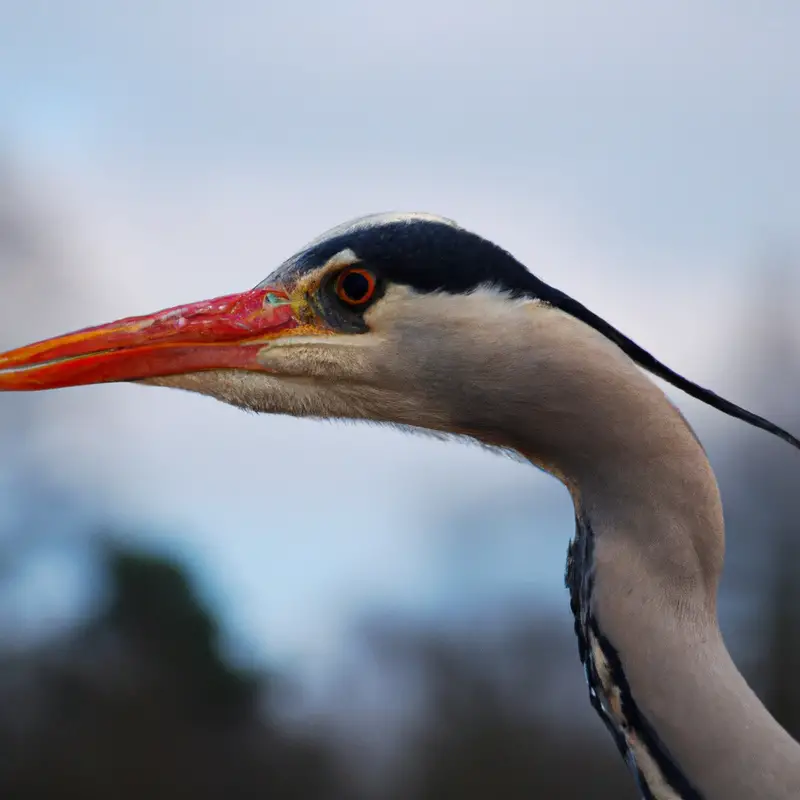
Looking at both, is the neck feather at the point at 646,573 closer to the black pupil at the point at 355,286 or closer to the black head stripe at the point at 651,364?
the black head stripe at the point at 651,364

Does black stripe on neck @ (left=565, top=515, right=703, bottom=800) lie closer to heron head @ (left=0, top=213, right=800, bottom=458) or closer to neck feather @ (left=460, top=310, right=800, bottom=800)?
neck feather @ (left=460, top=310, right=800, bottom=800)

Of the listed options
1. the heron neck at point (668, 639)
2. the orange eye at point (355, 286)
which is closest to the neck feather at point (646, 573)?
the heron neck at point (668, 639)

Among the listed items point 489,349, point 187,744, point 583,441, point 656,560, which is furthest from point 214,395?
point 187,744

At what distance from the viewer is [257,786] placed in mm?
8742

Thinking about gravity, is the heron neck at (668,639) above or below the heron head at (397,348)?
below

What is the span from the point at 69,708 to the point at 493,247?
27.9 feet

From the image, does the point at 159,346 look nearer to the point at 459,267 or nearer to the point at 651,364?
the point at 459,267

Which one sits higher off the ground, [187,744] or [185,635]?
[185,635]

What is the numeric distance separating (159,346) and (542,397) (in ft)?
1.72

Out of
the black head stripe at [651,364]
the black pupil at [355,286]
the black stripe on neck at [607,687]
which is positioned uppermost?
the black pupil at [355,286]

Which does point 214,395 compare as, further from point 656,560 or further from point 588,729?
point 588,729

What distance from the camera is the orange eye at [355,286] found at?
1111 mm

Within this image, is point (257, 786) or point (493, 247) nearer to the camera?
point (493, 247)

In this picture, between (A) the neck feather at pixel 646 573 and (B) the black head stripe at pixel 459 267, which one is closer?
(A) the neck feather at pixel 646 573
